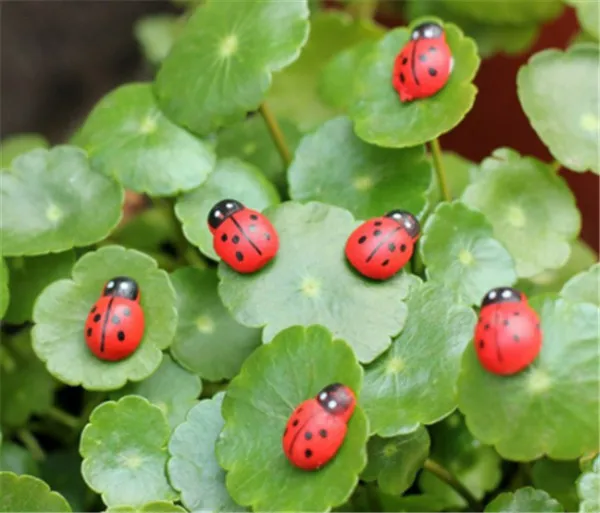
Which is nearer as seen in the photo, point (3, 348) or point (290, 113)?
point (3, 348)

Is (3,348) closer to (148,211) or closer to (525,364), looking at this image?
(148,211)

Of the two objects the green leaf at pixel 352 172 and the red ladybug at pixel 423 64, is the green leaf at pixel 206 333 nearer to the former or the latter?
the green leaf at pixel 352 172

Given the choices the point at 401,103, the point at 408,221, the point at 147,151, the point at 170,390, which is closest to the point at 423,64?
the point at 401,103

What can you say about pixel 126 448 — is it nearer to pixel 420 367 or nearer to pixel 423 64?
pixel 420 367

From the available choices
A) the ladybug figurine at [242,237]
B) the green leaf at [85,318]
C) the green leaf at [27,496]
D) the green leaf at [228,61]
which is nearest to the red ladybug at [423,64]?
the green leaf at [228,61]

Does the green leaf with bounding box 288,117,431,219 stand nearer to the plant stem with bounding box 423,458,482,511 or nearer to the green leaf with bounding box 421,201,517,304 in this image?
the green leaf with bounding box 421,201,517,304

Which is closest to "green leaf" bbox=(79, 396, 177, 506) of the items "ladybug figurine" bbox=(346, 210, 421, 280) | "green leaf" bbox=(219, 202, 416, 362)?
"green leaf" bbox=(219, 202, 416, 362)

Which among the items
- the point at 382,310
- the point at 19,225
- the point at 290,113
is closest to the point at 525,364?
the point at 382,310
